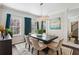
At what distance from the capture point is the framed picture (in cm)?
191

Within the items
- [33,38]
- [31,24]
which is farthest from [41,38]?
[31,24]

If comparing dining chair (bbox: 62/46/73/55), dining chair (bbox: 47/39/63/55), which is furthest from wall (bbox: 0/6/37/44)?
dining chair (bbox: 62/46/73/55)

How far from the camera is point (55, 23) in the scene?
193 centimetres

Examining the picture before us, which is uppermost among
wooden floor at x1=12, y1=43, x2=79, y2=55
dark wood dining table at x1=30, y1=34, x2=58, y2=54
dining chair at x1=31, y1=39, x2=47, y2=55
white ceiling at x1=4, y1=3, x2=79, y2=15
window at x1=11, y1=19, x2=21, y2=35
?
white ceiling at x1=4, y1=3, x2=79, y2=15

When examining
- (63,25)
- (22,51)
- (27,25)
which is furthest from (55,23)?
(22,51)

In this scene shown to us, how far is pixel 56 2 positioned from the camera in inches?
75.3

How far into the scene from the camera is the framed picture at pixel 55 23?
191 cm

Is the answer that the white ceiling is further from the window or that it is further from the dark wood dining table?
the dark wood dining table

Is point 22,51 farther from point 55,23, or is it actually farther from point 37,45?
point 55,23

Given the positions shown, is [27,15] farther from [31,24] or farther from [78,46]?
[78,46]

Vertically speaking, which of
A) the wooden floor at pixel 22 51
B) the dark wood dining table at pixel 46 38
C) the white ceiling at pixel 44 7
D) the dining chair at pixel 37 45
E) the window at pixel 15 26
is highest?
the white ceiling at pixel 44 7

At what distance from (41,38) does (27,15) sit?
488mm

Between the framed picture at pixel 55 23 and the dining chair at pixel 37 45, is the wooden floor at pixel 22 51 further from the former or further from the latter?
the framed picture at pixel 55 23

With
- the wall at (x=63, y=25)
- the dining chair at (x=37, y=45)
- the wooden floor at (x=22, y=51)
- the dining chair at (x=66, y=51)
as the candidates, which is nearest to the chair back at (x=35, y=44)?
the dining chair at (x=37, y=45)
